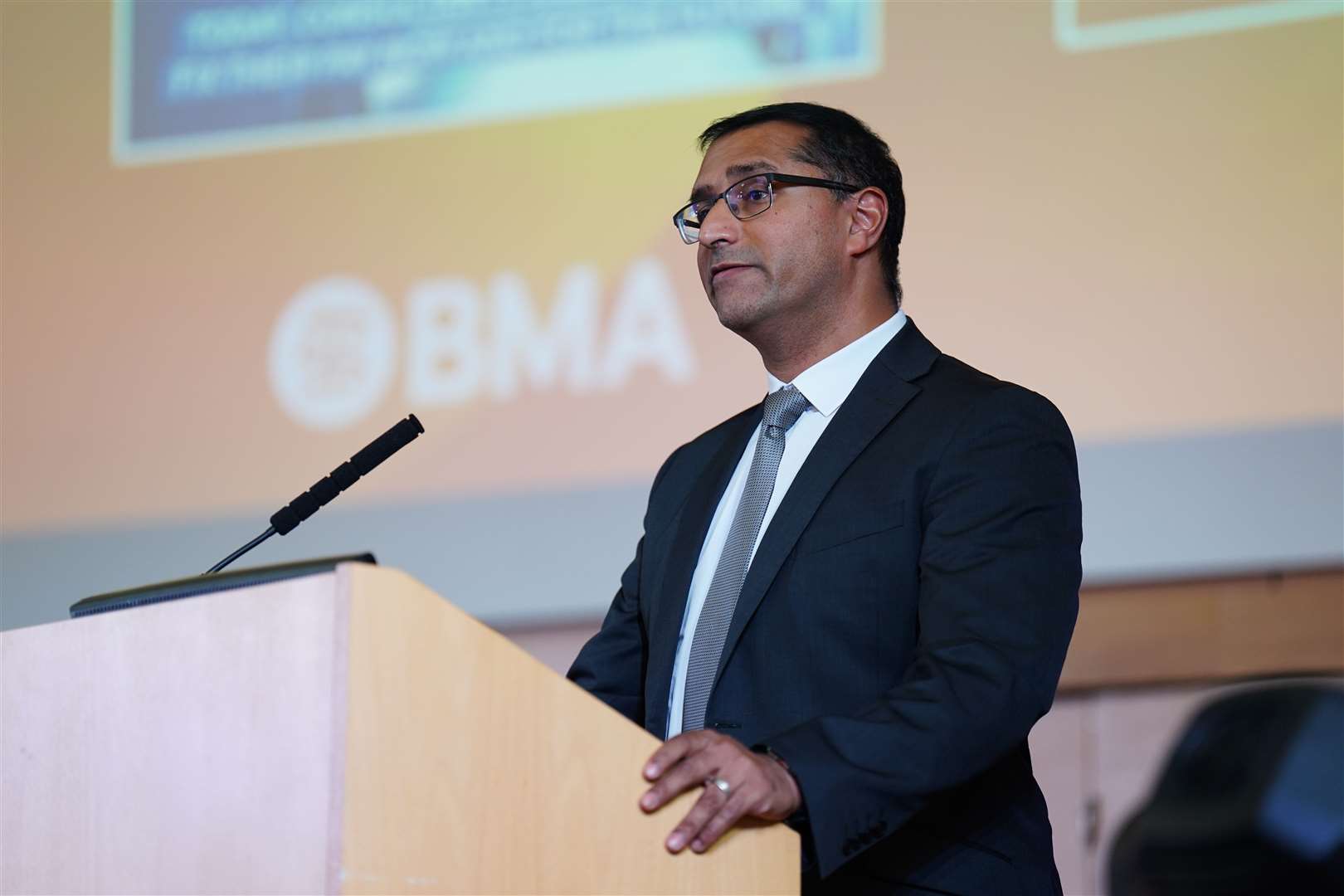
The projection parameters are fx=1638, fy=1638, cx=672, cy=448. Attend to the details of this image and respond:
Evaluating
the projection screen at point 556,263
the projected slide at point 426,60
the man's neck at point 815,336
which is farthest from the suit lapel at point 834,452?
the projected slide at point 426,60

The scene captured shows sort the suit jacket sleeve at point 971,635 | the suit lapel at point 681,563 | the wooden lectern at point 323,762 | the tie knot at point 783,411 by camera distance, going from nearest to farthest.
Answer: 1. the wooden lectern at point 323,762
2. the suit jacket sleeve at point 971,635
3. the suit lapel at point 681,563
4. the tie knot at point 783,411

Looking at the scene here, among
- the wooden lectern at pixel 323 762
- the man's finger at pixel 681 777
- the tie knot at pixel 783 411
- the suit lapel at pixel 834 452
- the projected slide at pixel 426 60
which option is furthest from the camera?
the projected slide at pixel 426 60

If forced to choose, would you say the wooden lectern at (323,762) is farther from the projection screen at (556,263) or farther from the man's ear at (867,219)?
the projection screen at (556,263)

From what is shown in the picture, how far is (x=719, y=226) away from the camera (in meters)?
2.47

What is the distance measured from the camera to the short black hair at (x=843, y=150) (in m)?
2.54

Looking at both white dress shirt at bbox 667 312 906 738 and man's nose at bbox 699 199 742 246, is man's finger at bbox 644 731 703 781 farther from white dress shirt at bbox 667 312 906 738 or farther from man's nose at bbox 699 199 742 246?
man's nose at bbox 699 199 742 246

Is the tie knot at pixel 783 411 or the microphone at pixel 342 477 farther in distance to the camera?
the tie knot at pixel 783 411

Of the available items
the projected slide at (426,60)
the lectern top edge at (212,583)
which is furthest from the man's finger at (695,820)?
the projected slide at (426,60)

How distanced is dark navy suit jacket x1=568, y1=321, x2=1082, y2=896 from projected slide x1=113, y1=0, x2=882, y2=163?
60.6 inches

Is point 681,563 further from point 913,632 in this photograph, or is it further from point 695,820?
point 695,820

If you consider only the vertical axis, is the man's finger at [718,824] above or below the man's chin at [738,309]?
below

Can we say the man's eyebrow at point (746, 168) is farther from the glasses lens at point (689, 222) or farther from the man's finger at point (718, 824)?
the man's finger at point (718, 824)

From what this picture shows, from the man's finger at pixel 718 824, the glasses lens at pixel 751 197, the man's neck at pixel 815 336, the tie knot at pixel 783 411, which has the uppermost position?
the glasses lens at pixel 751 197

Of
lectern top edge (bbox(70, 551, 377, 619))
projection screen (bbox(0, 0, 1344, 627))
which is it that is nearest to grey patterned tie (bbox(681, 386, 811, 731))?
lectern top edge (bbox(70, 551, 377, 619))
